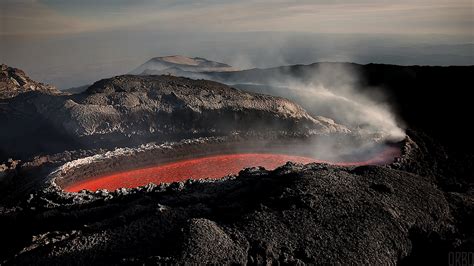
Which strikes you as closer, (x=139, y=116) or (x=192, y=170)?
(x=192, y=170)

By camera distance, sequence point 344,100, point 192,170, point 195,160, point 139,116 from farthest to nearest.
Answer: point 344,100
point 139,116
point 195,160
point 192,170

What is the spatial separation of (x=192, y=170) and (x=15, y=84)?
2419 cm

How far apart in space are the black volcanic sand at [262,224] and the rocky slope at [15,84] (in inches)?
897

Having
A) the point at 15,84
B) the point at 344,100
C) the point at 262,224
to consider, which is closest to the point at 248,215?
the point at 262,224

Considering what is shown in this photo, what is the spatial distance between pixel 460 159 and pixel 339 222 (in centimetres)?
1536

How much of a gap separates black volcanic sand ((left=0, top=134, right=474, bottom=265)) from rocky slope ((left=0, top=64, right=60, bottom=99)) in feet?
74.7

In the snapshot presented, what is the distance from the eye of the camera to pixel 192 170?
23641 millimetres

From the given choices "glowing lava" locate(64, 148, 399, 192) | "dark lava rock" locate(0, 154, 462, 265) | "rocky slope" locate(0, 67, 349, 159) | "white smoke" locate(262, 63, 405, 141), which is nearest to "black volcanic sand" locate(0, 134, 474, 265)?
"dark lava rock" locate(0, 154, 462, 265)

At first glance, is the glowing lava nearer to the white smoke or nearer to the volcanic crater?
the volcanic crater

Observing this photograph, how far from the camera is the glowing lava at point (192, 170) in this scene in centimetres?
2192

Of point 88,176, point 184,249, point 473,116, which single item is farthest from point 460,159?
point 88,176

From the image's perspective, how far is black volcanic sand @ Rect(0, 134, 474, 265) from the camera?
10.8 m

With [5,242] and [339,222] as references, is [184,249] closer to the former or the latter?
[339,222]

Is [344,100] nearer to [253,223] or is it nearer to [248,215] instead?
[248,215]
